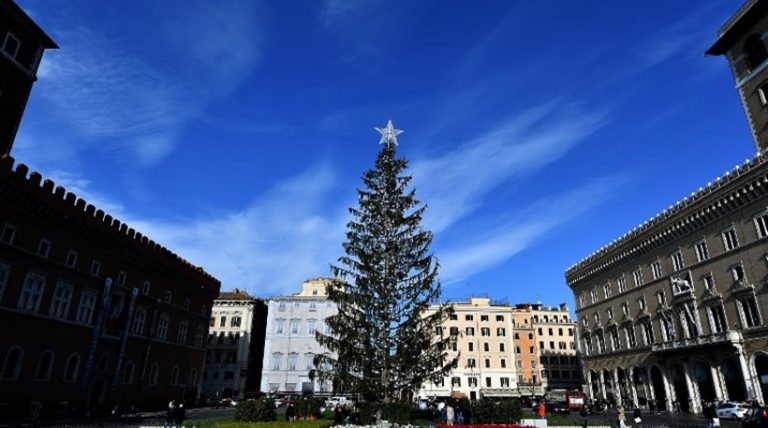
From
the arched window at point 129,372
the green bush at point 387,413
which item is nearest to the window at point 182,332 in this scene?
the arched window at point 129,372

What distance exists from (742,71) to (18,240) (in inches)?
2567

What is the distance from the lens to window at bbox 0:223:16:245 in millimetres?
29484

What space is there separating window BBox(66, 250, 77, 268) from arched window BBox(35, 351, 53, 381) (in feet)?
20.2

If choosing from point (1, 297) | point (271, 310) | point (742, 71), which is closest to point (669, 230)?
point (742, 71)

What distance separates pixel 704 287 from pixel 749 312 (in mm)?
5121

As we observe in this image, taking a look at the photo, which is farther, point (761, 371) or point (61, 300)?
point (761, 371)

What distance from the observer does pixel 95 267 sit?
37344mm

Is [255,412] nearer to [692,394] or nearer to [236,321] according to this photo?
[692,394]

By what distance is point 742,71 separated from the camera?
49.2 meters

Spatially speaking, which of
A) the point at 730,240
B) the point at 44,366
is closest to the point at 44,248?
the point at 44,366

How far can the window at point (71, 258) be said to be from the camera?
3459cm

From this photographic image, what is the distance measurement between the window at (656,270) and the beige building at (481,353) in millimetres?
32723

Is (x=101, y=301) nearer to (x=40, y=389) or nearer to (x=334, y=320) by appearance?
(x=40, y=389)

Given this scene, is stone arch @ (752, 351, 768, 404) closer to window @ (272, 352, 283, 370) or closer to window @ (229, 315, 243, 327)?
window @ (272, 352, 283, 370)
